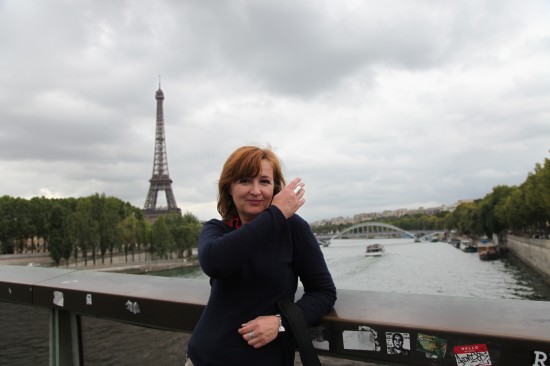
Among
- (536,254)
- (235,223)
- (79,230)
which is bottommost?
(536,254)

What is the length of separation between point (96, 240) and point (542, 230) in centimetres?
4280

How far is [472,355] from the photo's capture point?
1.15 meters

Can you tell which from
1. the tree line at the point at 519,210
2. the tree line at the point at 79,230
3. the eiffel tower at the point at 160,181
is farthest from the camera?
the eiffel tower at the point at 160,181

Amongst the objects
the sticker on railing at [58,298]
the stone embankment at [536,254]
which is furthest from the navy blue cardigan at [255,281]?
the stone embankment at [536,254]

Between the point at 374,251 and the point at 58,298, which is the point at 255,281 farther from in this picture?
the point at 374,251

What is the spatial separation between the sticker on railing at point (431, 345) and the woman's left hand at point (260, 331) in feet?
1.31

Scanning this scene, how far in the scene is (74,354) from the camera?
89.0 inches

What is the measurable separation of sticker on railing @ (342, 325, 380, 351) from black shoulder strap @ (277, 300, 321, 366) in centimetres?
15

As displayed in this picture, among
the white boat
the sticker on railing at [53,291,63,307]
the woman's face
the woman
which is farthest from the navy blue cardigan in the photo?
the white boat

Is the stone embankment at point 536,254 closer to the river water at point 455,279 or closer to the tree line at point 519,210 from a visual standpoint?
the river water at point 455,279

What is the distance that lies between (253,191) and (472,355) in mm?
784

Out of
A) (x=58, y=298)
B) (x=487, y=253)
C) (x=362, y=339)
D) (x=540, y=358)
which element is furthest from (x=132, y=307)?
(x=487, y=253)

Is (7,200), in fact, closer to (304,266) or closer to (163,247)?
(163,247)

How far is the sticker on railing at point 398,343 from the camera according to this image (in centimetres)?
125
